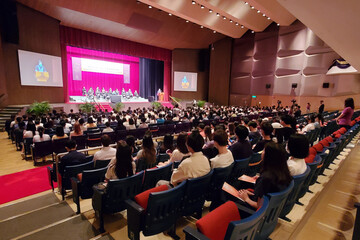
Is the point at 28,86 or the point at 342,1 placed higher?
the point at 342,1

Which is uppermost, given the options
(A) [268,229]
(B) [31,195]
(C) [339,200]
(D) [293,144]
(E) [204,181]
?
(D) [293,144]

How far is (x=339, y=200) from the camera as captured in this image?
2.77 meters

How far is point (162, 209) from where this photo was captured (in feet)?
6.38

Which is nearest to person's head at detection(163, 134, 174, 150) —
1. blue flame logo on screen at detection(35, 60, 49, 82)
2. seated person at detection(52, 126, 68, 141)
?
seated person at detection(52, 126, 68, 141)

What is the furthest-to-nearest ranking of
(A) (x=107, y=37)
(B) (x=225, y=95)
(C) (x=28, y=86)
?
(B) (x=225, y=95)
(A) (x=107, y=37)
(C) (x=28, y=86)

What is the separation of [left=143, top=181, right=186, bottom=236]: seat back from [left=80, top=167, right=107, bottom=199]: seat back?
1174mm

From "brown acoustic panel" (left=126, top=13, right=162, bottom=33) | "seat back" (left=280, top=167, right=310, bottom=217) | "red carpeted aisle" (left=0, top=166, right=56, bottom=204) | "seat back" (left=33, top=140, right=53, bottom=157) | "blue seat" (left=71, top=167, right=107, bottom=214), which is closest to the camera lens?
"seat back" (left=280, top=167, right=310, bottom=217)

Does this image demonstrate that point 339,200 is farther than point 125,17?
No

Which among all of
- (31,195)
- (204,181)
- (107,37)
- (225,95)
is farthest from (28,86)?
(225,95)

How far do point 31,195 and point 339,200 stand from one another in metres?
4.95

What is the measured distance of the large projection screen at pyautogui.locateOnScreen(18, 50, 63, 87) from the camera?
11.2 meters

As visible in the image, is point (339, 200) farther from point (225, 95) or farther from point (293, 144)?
point (225, 95)

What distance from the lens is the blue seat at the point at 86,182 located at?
8.91 ft

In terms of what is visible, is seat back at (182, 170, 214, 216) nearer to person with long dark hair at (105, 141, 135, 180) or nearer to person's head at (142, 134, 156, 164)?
person with long dark hair at (105, 141, 135, 180)
